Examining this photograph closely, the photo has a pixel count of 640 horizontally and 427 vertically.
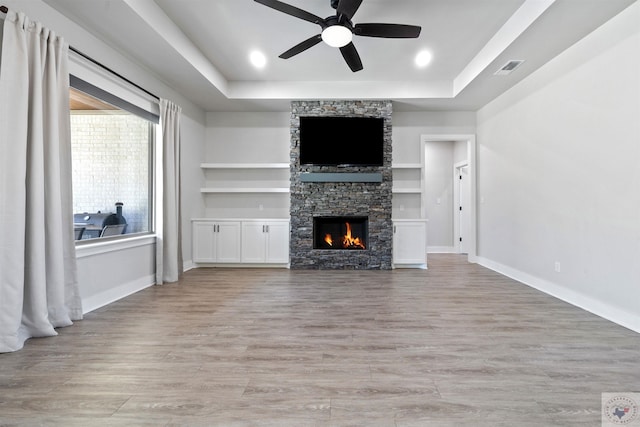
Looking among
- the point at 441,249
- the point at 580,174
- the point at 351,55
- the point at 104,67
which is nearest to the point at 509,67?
the point at 580,174

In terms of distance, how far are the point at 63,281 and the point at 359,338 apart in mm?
2534

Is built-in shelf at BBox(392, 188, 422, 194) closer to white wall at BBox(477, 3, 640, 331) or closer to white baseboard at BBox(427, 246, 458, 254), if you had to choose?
white wall at BBox(477, 3, 640, 331)

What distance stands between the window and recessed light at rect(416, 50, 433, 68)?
3.72 m

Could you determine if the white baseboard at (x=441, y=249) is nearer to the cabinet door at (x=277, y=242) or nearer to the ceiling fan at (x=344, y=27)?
the cabinet door at (x=277, y=242)

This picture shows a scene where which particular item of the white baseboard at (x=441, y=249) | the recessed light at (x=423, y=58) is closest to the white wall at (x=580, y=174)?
the recessed light at (x=423, y=58)

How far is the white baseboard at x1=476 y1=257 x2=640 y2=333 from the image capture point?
281 centimetres

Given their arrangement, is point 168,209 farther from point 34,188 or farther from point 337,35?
point 337,35

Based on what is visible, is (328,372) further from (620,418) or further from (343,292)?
(343,292)

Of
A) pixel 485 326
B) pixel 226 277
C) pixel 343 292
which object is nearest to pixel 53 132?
pixel 226 277

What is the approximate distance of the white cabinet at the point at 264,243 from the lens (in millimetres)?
5629

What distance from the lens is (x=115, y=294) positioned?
3.64 metres

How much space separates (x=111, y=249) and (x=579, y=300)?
5.02 metres

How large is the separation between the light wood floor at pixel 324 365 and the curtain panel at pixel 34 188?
0.24 metres

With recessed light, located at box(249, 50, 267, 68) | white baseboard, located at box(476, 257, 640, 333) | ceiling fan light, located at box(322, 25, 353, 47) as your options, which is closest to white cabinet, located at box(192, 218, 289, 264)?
recessed light, located at box(249, 50, 267, 68)
